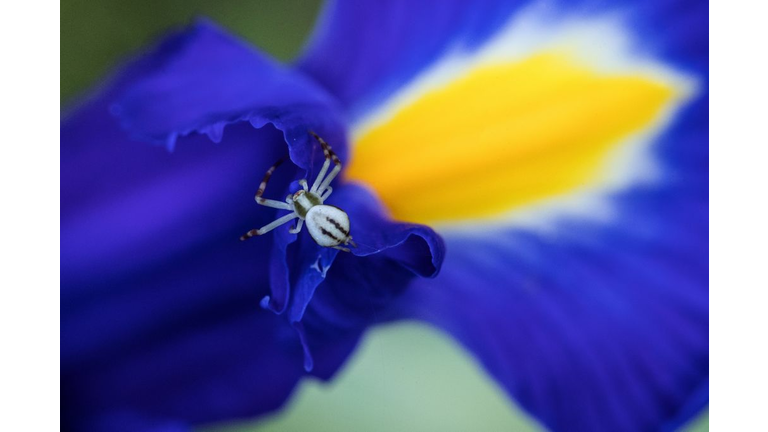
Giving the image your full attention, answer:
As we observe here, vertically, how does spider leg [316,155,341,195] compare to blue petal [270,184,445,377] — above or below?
above

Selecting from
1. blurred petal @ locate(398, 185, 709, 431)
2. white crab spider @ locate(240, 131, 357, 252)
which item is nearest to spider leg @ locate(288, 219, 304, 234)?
white crab spider @ locate(240, 131, 357, 252)

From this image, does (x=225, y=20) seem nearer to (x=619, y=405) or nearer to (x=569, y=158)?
(x=569, y=158)

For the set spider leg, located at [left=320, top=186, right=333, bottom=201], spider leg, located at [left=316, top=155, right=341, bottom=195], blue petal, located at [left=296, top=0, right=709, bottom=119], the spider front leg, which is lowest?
the spider front leg

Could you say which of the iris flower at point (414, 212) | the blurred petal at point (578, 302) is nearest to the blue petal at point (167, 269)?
the iris flower at point (414, 212)

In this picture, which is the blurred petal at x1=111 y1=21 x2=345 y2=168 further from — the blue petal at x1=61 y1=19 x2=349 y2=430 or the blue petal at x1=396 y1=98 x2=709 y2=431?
the blue petal at x1=396 y1=98 x2=709 y2=431

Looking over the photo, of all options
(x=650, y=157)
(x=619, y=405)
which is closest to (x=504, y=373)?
(x=619, y=405)

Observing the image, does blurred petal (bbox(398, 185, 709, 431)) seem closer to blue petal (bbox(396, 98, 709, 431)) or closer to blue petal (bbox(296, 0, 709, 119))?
blue petal (bbox(396, 98, 709, 431))

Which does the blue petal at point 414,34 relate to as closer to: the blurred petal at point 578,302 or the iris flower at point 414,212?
the iris flower at point 414,212

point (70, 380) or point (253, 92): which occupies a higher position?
point (253, 92)
